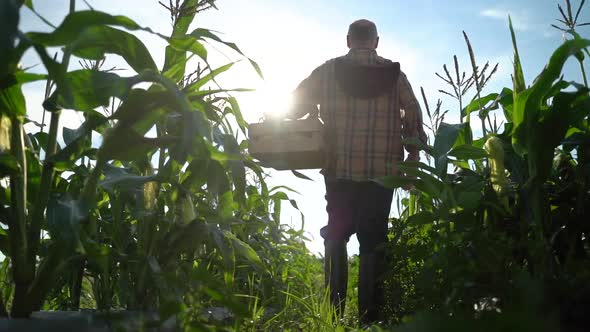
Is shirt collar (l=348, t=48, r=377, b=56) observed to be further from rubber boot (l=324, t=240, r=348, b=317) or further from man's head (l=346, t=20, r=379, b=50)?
rubber boot (l=324, t=240, r=348, b=317)

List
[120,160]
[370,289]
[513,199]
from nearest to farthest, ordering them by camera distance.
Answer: [120,160], [513,199], [370,289]

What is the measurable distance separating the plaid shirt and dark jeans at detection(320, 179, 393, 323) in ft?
0.33

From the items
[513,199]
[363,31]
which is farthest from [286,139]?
[513,199]

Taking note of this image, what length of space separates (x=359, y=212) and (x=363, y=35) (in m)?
1.02

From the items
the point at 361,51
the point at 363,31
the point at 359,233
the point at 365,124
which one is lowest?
the point at 359,233

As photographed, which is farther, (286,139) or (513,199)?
(286,139)

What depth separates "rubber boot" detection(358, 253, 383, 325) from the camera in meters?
2.80

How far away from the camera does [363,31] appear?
10.6 feet

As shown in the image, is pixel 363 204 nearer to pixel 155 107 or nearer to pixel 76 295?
pixel 76 295

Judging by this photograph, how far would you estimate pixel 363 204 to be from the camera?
301 centimetres

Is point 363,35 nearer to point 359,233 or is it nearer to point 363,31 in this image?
point 363,31

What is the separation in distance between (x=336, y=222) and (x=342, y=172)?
0.89 feet

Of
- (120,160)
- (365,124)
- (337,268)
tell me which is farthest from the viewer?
(365,124)

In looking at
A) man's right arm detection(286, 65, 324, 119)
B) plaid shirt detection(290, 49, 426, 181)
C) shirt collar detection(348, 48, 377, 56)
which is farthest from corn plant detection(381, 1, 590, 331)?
man's right arm detection(286, 65, 324, 119)
